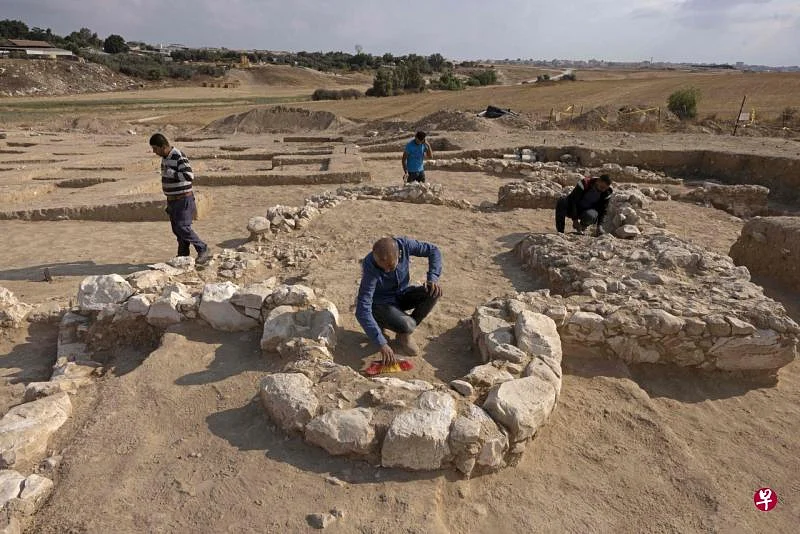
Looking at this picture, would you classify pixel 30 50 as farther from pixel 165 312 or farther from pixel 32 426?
pixel 32 426

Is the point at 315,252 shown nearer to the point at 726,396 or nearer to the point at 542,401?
the point at 542,401

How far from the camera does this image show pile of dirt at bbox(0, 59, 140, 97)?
130 ft

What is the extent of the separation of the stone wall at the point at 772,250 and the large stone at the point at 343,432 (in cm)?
543

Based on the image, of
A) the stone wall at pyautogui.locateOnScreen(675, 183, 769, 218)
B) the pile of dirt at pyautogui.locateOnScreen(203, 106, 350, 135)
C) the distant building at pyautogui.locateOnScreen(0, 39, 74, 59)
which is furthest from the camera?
the distant building at pyautogui.locateOnScreen(0, 39, 74, 59)

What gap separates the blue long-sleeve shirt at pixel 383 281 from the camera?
3545 mm

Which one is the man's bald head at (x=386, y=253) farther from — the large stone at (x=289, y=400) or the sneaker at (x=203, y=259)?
the sneaker at (x=203, y=259)

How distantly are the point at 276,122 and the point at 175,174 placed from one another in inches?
809

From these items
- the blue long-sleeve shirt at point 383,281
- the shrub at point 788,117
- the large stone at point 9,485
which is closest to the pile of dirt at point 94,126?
the blue long-sleeve shirt at point 383,281

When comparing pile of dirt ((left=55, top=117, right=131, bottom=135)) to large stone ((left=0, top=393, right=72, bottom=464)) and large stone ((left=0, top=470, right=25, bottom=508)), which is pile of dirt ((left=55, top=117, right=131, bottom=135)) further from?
large stone ((left=0, top=470, right=25, bottom=508))

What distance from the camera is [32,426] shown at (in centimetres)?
296

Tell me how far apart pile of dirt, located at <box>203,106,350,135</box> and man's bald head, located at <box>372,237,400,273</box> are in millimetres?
21624

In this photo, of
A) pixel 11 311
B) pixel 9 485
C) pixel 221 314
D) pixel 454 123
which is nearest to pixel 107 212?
pixel 11 311

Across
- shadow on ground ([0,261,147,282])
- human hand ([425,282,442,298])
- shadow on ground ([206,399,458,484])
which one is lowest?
shadow on ground ([0,261,147,282])

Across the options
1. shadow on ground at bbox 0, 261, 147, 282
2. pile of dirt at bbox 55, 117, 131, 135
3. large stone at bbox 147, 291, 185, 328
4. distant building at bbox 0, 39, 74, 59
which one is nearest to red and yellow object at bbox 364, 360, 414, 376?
large stone at bbox 147, 291, 185, 328
